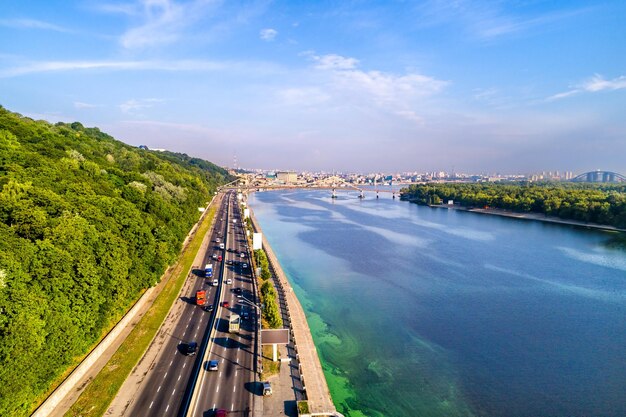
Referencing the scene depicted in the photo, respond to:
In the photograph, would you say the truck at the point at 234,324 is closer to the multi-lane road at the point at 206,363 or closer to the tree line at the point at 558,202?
the multi-lane road at the point at 206,363

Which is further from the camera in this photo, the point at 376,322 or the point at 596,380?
the point at 376,322

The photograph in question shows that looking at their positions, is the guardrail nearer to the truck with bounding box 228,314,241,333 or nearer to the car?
the car

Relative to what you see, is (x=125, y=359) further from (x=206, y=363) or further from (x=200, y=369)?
(x=200, y=369)

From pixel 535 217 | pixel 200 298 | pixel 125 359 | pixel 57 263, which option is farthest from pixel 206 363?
pixel 535 217

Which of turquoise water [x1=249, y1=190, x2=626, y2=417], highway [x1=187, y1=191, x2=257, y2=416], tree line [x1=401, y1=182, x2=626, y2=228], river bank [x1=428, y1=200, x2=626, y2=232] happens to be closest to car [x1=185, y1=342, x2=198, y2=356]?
highway [x1=187, y1=191, x2=257, y2=416]

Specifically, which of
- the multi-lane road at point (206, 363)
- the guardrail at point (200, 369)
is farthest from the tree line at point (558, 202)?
the guardrail at point (200, 369)

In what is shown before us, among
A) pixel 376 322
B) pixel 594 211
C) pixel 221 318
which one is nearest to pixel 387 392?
pixel 376 322

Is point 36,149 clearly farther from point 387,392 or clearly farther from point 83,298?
point 387,392
